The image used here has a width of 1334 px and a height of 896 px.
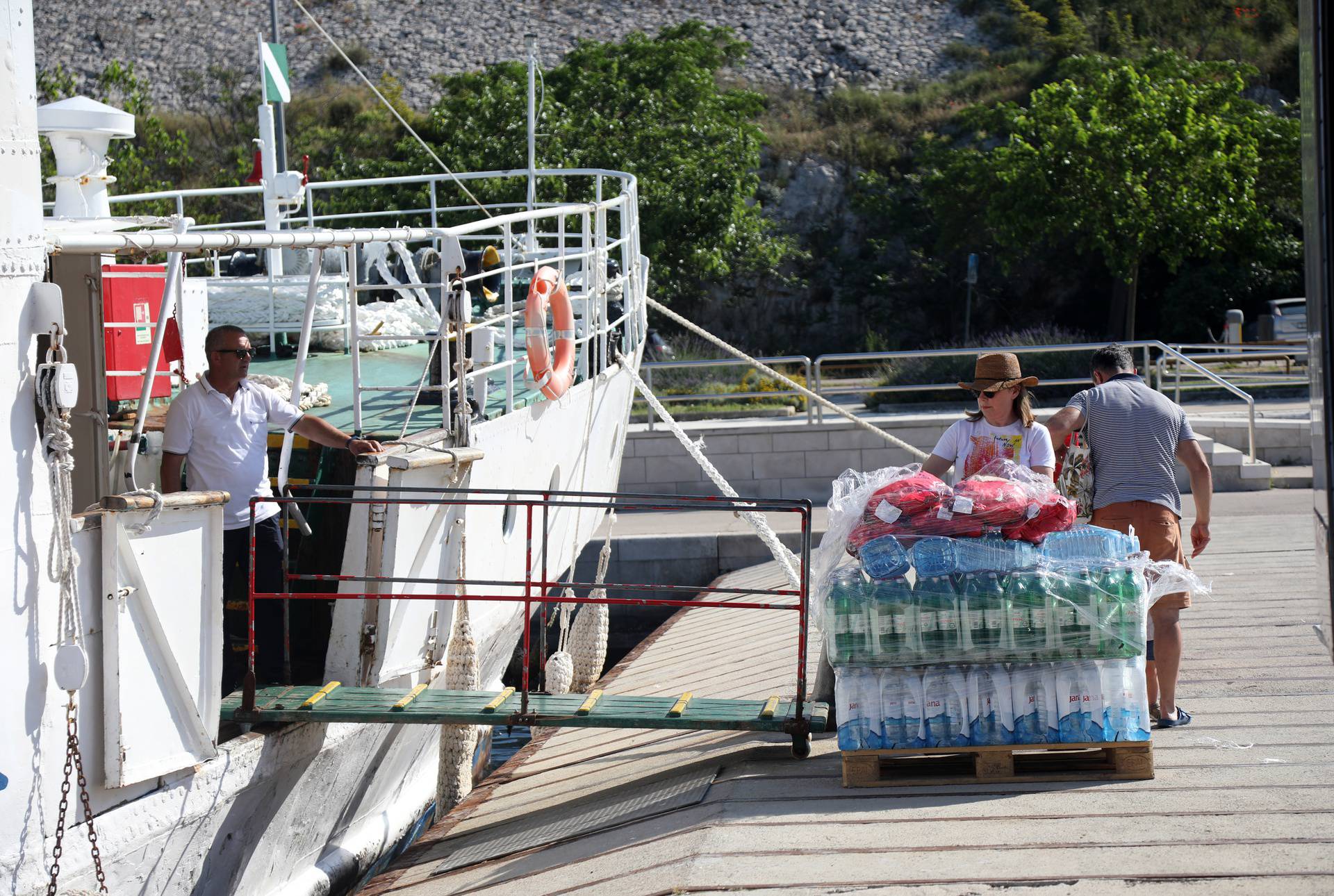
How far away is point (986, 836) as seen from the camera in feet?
14.2

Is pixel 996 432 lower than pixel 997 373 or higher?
lower

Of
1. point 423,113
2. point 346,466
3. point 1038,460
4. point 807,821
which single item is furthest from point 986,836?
point 423,113

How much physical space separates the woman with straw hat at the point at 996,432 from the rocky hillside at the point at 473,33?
41213 millimetres

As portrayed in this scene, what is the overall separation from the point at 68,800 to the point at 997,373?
388 centimetres

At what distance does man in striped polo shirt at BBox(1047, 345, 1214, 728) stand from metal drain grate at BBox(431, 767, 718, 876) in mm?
1956

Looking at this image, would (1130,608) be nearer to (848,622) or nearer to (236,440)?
(848,622)

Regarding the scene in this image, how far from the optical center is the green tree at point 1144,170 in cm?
2694

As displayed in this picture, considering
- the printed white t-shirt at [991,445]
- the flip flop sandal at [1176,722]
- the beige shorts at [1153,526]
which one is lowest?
the flip flop sandal at [1176,722]

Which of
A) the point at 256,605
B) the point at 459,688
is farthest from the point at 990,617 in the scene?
the point at 256,605

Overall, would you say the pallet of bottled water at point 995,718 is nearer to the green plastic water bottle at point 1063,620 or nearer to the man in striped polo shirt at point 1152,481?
the green plastic water bottle at point 1063,620

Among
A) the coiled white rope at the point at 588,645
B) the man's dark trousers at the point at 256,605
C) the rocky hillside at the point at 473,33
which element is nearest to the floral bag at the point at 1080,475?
the man's dark trousers at the point at 256,605

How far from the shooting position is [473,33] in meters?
47.8

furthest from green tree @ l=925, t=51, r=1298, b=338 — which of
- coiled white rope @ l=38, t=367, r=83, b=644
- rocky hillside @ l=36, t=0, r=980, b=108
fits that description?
coiled white rope @ l=38, t=367, r=83, b=644

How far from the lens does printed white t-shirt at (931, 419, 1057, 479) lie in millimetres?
5422
